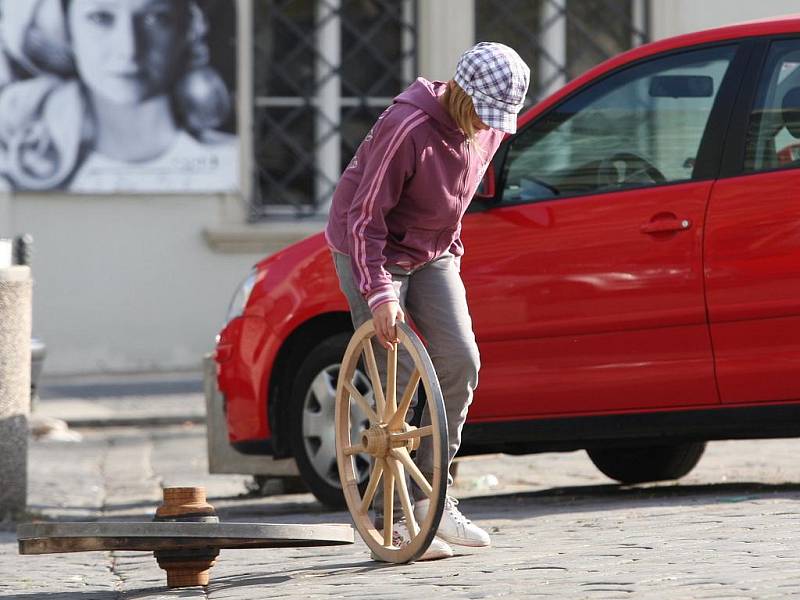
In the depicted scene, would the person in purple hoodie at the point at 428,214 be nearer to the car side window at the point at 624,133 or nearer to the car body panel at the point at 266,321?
the car side window at the point at 624,133

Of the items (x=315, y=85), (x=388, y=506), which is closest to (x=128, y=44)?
(x=315, y=85)

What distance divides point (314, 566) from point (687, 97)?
8.20 ft

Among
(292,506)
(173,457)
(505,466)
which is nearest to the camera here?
(292,506)

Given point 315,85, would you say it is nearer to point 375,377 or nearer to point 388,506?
point 375,377

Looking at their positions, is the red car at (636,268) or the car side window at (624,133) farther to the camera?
the car side window at (624,133)

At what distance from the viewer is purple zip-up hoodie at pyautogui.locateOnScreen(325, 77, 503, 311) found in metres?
5.27

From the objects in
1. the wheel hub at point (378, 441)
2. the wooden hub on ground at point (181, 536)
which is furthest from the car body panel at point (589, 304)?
the wooden hub on ground at point (181, 536)

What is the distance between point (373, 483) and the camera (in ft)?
17.9

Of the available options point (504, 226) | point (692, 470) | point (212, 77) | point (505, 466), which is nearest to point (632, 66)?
point (504, 226)

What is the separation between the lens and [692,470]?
28.1 ft

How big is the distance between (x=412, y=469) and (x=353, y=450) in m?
0.29

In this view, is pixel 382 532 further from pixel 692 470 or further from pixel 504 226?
pixel 692 470

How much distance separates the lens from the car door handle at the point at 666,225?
6.64 m

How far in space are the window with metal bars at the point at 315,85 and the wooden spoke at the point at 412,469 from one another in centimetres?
1043
